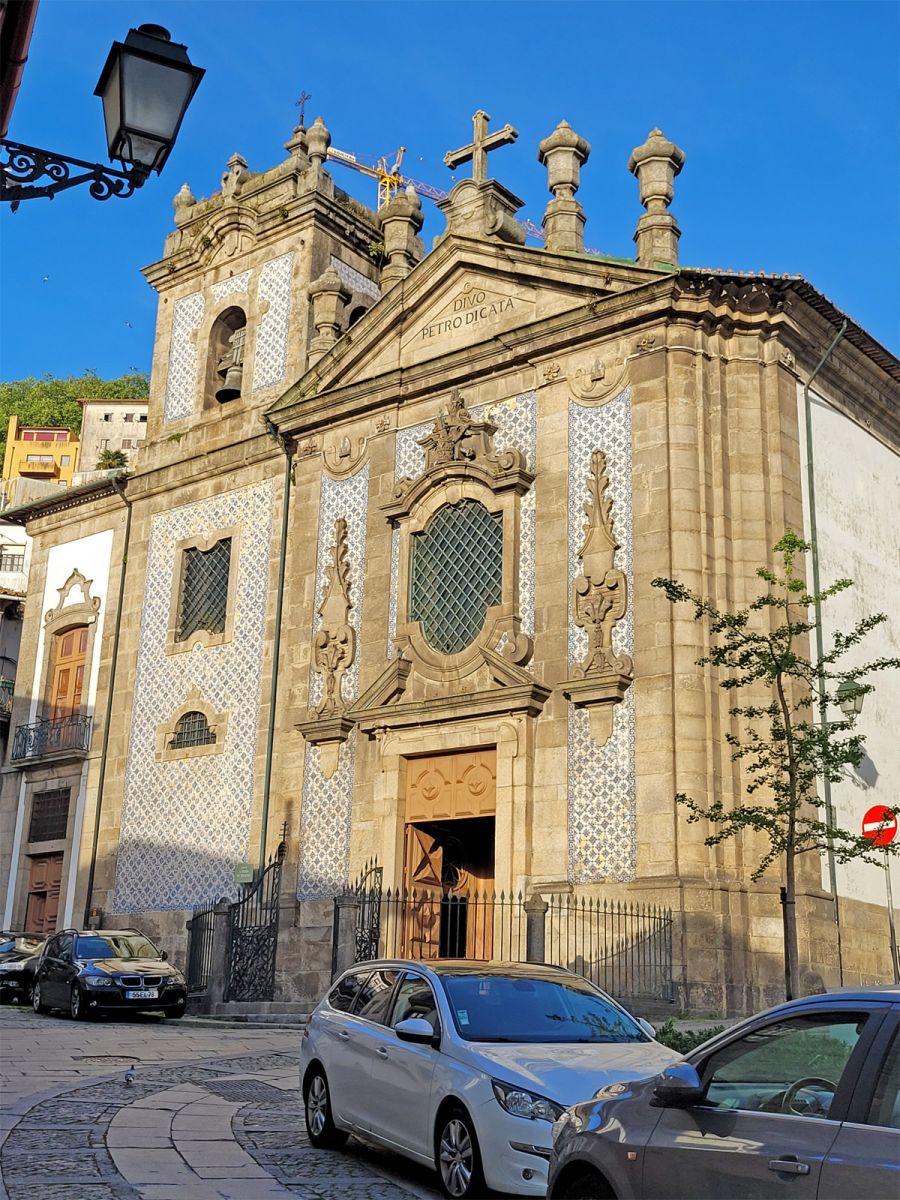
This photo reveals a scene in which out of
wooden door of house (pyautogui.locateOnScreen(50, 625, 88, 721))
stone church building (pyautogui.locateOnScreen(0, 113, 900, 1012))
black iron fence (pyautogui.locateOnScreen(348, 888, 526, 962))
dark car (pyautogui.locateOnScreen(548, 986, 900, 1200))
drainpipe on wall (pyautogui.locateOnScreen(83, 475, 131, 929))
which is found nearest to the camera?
dark car (pyautogui.locateOnScreen(548, 986, 900, 1200))

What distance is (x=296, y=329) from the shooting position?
2512 centimetres

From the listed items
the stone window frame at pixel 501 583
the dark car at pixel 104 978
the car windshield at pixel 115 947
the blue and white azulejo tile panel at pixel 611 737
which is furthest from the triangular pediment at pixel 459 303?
the dark car at pixel 104 978

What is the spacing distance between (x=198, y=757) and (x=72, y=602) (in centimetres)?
590

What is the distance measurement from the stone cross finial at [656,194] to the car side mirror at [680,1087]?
16.2 metres

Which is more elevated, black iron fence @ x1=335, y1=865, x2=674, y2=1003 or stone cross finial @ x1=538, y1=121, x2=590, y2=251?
stone cross finial @ x1=538, y1=121, x2=590, y2=251

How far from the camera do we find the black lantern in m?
6.78

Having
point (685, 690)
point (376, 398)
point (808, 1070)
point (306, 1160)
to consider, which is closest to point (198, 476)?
point (376, 398)

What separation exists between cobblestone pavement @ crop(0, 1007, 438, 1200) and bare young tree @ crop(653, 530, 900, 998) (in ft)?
17.0

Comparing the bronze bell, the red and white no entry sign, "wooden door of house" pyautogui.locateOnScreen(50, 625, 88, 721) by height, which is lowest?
the red and white no entry sign

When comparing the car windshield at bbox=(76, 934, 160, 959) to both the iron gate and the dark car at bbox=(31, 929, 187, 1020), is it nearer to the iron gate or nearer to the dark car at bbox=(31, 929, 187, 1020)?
the dark car at bbox=(31, 929, 187, 1020)

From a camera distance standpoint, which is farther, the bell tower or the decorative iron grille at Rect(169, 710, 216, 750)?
the bell tower

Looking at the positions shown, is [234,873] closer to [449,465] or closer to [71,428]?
[449,465]

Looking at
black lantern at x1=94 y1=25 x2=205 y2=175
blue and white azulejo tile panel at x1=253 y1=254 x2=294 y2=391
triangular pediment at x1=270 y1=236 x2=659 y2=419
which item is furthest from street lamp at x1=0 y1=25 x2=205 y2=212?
blue and white azulejo tile panel at x1=253 y1=254 x2=294 y2=391

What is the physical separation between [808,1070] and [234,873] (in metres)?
18.3
